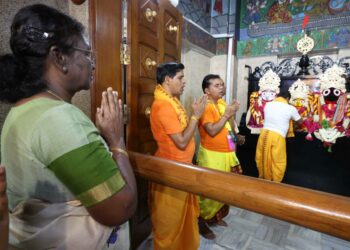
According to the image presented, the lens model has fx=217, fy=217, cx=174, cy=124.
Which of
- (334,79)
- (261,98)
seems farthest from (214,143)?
(334,79)

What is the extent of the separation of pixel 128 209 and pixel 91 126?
0.72 feet

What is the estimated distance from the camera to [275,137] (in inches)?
102

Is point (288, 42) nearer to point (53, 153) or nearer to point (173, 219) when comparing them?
point (173, 219)

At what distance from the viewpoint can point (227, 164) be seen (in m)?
1.90

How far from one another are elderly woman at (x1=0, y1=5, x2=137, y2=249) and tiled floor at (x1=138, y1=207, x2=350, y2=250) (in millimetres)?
1360

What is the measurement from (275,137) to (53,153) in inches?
102

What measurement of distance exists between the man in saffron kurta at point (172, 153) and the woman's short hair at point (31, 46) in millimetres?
811

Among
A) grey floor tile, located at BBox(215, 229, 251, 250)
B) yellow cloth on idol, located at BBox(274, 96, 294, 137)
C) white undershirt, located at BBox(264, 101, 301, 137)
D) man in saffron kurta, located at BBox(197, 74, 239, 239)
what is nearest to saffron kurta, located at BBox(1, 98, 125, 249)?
man in saffron kurta, located at BBox(197, 74, 239, 239)

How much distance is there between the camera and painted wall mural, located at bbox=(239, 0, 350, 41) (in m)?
2.89

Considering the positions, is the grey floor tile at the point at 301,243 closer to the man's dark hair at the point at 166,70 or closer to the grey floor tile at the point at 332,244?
the grey floor tile at the point at 332,244

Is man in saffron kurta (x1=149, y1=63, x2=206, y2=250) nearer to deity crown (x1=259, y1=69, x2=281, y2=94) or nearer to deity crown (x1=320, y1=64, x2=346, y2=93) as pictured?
deity crown (x1=259, y1=69, x2=281, y2=94)

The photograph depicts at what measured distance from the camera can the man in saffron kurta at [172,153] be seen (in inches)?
53.1

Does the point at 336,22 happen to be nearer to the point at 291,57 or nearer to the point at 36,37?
the point at 291,57

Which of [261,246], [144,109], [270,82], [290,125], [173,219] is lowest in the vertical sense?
[261,246]
